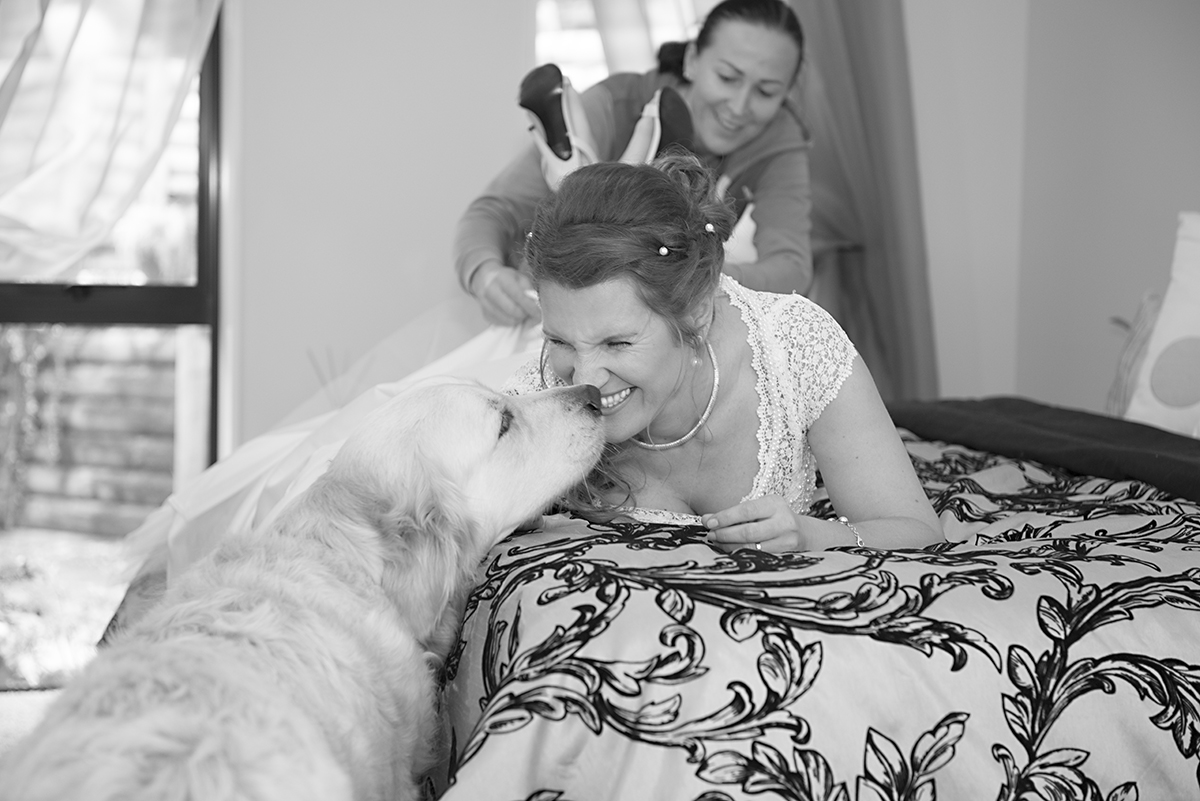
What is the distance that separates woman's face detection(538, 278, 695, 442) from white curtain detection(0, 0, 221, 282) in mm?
2363

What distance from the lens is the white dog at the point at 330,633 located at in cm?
87

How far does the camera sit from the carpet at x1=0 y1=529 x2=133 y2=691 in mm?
3438

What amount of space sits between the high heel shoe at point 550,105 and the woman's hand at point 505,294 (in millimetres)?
387

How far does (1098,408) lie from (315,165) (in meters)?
2.95

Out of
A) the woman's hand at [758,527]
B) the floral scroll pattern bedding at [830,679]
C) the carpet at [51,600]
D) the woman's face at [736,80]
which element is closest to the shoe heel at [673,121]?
the woman's face at [736,80]

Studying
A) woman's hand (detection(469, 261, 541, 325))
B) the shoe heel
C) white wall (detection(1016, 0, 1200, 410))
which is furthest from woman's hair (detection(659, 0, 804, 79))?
white wall (detection(1016, 0, 1200, 410))

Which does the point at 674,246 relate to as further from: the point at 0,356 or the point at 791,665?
the point at 0,356

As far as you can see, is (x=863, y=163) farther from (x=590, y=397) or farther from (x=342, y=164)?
(x=590, y=397)

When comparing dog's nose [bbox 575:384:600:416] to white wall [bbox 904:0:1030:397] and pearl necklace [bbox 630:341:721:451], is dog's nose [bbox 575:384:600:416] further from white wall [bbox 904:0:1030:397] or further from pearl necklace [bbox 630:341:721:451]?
white wall [bbox 904:0:1030:397]

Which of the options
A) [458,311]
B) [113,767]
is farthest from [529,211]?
[113,767]

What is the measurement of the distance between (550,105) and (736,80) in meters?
0.51

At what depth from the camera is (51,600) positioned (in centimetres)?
368

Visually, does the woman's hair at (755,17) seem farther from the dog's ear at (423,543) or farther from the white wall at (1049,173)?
the dog's ear at (423,543)

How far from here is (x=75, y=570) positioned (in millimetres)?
3789
